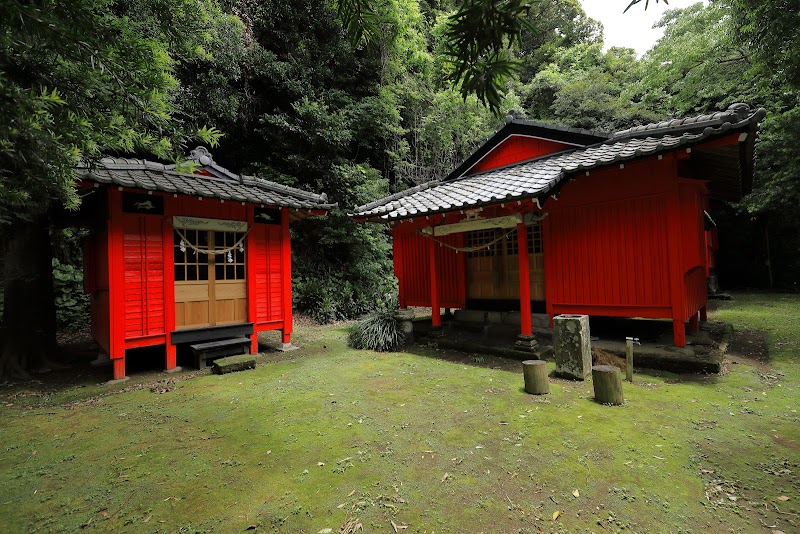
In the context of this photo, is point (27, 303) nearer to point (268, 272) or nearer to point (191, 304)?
point (191, 304)

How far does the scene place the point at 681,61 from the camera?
458 inches

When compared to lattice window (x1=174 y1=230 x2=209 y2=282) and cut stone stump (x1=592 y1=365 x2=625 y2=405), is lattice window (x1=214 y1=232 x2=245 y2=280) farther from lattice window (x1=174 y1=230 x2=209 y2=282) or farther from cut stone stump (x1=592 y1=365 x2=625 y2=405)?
cut stone stump (x1=592 y1=365 x2=625 y2=405)

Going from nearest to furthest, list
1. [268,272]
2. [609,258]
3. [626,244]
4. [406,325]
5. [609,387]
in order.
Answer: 1. [609,387]
2. [626,244]
3. [609,258]
4. [268,272]
5. [406,325]

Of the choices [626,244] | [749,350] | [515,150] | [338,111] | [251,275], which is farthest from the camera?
[338,111]

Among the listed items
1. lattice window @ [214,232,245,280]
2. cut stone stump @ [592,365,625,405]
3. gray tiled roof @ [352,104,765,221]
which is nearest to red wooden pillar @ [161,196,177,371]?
lattice window @ [214,232,245,280]

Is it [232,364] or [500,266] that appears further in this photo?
[500,266]

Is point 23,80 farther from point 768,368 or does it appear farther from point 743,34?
point 743,34

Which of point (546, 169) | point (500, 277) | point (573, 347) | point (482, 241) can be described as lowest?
point (573, 347)

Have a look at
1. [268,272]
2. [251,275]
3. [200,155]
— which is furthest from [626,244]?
[200,155]

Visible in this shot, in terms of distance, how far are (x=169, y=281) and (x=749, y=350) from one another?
1079cm

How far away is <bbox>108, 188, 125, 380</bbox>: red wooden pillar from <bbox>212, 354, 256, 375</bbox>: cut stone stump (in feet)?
4.79

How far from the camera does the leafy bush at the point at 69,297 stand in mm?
9641

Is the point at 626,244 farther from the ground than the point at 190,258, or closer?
closer

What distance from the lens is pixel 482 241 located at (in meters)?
8.46
